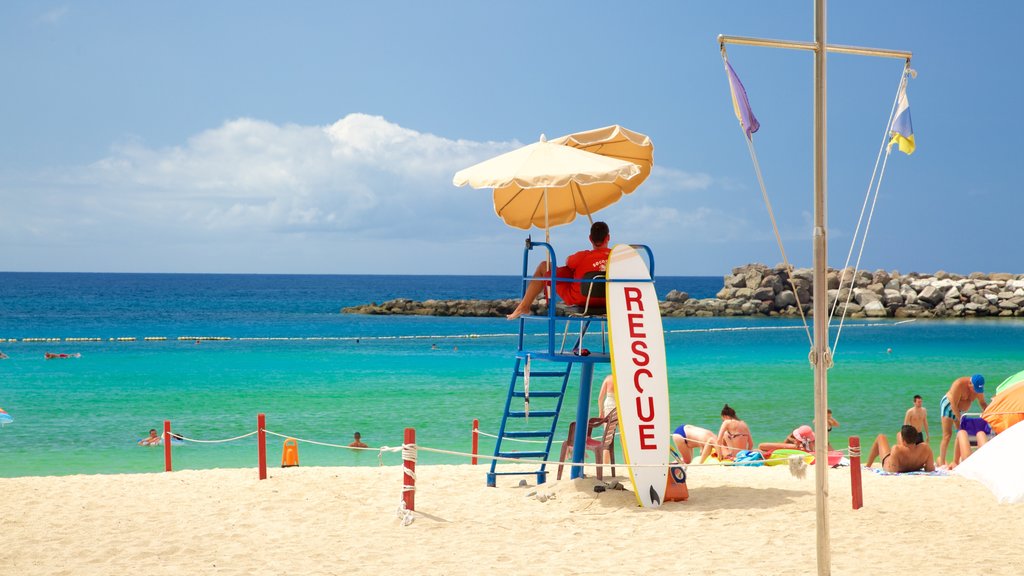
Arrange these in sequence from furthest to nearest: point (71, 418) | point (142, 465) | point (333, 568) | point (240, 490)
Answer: point (71, 418), point (142, 465), point (240, 490), point (333, 568)

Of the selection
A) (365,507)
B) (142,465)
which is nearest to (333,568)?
(365,507)

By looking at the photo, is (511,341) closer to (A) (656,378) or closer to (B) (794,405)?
(B) (794,405)

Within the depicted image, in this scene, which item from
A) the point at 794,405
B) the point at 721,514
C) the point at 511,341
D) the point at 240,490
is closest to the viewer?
the point at 721,514

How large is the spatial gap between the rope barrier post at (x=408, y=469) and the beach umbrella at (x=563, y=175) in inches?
107

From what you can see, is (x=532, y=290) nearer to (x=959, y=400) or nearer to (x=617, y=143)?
(x=617, y=143)

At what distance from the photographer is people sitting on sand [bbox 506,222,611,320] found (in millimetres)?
9922

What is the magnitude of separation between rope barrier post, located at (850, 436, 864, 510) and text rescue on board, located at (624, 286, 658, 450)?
183 centimetres

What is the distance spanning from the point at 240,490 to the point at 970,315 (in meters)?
55.7

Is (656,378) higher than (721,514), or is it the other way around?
(656,378)

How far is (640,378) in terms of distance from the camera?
31.0 feet

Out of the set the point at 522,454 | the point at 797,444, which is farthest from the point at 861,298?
the point at 522,454

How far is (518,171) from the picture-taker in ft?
32.4

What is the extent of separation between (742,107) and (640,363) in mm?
3761

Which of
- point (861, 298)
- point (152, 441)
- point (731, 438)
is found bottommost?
point (152, 441)
